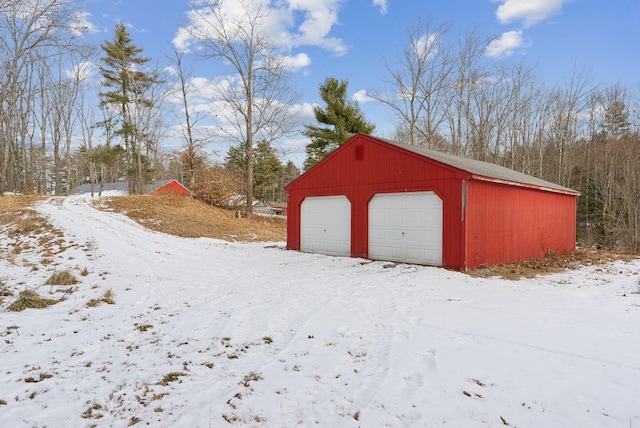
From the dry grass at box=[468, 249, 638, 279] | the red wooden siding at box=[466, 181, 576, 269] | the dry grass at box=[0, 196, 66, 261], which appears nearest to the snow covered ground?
the dry grass at box=[468, 249, 638, 279]

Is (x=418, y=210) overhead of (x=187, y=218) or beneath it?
overhead

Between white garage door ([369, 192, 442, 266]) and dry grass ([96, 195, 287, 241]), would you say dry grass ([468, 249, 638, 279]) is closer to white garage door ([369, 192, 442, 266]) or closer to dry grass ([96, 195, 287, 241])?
white garage door ([369, 192, 442, 266])

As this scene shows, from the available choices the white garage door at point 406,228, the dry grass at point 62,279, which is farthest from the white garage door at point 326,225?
the dry grass at point 62,279

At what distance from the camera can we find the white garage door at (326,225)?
11844 millimetres

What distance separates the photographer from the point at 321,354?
3.70m

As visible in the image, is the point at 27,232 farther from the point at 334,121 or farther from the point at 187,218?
the point at 334,121

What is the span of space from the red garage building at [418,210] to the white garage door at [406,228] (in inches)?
1.1

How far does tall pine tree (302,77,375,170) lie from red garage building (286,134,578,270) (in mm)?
12712

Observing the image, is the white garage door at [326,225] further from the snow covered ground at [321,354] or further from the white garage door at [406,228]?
the snow covered ground at [321,354]

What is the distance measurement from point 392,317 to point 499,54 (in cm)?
2416

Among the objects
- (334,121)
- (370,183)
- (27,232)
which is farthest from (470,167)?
(334,121)

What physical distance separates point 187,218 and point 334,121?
1264 cm

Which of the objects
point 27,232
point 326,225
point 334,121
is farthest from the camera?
point 334,121

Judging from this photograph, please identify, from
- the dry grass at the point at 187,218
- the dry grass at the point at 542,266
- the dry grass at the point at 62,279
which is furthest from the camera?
the dry grass at the point at 187,218
